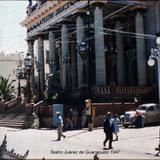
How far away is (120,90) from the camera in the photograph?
1389 inches

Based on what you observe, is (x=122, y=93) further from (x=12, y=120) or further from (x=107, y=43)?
(x=12, y=120)

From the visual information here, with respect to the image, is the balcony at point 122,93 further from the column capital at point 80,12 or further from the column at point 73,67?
the column at point 73,67

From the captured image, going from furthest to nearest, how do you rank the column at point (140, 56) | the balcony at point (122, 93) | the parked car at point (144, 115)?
the column at point (140, 56) < the balcony at point (122, 93) < the parked car at point (144, 115)

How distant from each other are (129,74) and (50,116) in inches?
525

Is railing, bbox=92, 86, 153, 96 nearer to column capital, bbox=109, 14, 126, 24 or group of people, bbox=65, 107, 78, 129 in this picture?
group of people, bbox=65, 107, 78, 129

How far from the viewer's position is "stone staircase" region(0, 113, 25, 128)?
32.8 metres

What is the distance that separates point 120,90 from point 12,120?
9173 mm

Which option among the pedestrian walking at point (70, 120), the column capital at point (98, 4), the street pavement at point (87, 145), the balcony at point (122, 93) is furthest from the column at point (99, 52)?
the street pavement at point (87, 145)

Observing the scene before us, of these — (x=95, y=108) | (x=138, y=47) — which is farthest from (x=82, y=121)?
(x=138, y=47)

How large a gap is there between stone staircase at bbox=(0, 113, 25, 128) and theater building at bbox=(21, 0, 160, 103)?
396 centimetres

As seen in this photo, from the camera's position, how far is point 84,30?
38.8 metres

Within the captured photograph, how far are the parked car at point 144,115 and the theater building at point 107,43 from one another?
196 inches

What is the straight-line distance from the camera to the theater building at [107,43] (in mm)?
34969

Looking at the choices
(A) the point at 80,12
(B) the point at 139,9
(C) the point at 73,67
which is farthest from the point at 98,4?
→ (C) the point at 73,67
